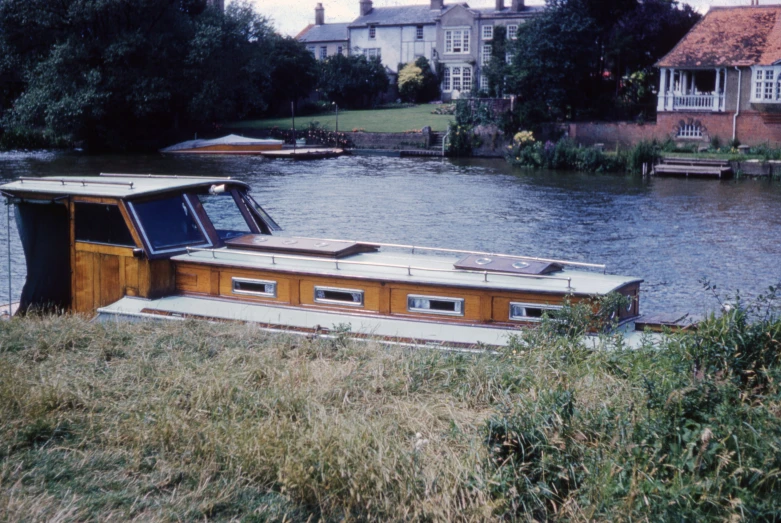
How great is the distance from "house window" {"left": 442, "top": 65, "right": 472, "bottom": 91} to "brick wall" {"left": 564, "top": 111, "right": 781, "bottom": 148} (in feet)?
81.8

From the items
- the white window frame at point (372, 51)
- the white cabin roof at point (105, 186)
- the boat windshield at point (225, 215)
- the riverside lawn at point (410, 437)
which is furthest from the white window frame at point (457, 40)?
the riverside lawn at point (410, 437)

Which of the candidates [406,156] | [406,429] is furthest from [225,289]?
[406,156]

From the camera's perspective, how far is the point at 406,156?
49188 mm

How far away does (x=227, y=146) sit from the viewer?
50188 millimetres

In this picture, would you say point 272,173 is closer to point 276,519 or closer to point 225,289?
point 225,289

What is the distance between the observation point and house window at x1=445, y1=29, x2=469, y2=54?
71000 millimetres

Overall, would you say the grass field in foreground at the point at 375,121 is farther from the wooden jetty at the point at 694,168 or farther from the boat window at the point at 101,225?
the boat window at the point at 101,225

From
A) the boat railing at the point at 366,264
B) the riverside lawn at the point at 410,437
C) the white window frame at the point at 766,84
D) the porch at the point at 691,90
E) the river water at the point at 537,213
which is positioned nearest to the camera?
the riverside lawn at the point at 410,437

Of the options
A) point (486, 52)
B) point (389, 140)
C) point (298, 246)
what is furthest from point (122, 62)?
point (298, 246)

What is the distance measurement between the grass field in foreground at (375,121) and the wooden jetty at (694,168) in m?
16.2

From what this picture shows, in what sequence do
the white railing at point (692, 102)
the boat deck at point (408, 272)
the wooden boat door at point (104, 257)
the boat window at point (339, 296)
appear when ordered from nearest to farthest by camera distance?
the boat deck at point (408, 272), the boat window at point (339, 296), the wooden boat door at point (104, 257), the white railing at point (692, 102)

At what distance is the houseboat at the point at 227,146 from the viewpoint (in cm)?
5028

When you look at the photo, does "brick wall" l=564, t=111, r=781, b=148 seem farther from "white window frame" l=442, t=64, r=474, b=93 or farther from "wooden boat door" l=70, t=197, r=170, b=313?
"wooden boat door" l=70, t=197, r=170, b=313

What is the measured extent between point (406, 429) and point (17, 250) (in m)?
18.0
